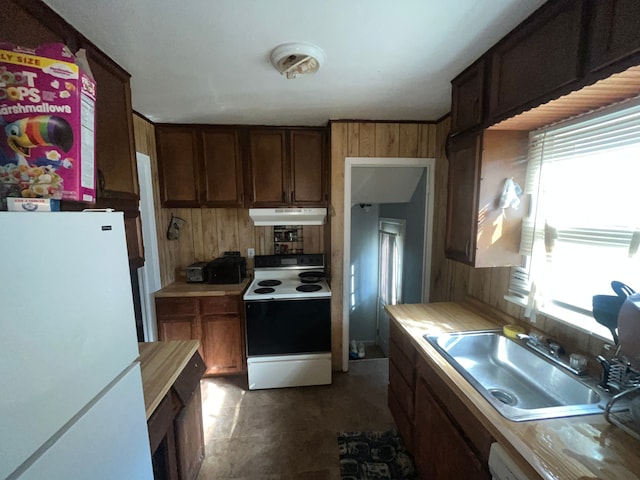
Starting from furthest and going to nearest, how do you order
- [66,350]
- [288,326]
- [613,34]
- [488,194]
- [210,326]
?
[210,326] → [288,326] → [488,194] → [613,34] → [66,350]

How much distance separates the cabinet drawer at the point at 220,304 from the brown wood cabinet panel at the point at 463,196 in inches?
74.2

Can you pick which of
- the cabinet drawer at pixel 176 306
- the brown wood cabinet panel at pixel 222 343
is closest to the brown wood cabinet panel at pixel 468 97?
the brown wood cabinet panel at pixel 222 343

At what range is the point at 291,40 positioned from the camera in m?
1.20

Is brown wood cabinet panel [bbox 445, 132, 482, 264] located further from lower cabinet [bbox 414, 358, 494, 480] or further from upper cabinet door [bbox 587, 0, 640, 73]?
lower cabinet [bbox 414, 358, 494, 480]

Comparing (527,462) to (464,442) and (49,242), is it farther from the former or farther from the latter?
(49,242)

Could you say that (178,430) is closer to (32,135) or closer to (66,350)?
(66,350)

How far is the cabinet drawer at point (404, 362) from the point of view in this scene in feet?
5.18

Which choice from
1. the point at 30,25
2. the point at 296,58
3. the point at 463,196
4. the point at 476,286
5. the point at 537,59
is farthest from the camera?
the point at 476,286

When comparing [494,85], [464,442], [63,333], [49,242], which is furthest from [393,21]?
[464,442]

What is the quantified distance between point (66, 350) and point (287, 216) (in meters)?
2.12

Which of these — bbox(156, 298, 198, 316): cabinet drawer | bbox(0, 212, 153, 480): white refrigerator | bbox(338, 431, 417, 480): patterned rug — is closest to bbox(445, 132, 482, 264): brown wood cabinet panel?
bbox(338, 431, 417, 480): patterned rug

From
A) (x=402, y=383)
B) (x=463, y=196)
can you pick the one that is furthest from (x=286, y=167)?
(x=402, y=383)

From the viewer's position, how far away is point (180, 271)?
2.78m

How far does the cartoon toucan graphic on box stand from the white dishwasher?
1.59 m
